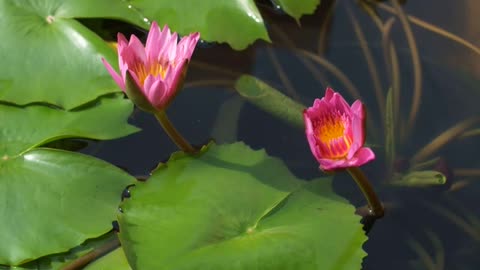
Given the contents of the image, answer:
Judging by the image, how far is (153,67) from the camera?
1.18 metres

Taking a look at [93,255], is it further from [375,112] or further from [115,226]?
[375,112]

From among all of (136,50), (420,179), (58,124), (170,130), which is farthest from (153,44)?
(420,179)

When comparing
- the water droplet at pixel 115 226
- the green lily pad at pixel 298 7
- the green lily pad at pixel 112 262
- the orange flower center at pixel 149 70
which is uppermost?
the orange flower center at pixel 149 70

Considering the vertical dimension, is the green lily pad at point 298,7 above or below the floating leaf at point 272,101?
above

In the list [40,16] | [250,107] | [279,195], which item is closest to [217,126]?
[250,107]

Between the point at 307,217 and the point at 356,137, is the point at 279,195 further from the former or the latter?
the point at 356,137

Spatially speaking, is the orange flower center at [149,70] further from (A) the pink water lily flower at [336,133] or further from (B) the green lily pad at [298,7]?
(B) the green lily pad at [298,7]

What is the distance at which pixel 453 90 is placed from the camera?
1553mm

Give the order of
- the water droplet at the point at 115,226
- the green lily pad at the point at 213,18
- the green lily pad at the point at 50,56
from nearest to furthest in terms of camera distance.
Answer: the water droplet at the point at 115,226, the green lily pad at the point at 50,56, the green lily pad at the point at 213,18

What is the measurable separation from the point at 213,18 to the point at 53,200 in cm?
49

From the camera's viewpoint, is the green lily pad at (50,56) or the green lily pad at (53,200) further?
the green lily pad at (50,56)

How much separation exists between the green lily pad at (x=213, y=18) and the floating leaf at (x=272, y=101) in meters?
0.08

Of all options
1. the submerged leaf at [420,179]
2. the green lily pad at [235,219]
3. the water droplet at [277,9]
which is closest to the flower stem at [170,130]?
the green lily pad at [235,219]

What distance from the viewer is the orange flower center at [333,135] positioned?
1.09 meters
